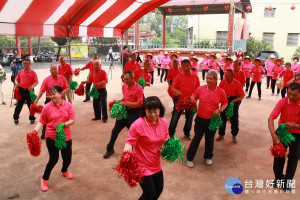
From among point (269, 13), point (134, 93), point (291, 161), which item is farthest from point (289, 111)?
point (269, 13)

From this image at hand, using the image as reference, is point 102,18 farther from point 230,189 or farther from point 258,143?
point 230,189

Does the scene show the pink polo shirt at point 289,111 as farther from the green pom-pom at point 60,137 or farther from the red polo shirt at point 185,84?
the green pom-pom at point 60,137

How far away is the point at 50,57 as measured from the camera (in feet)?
99.1

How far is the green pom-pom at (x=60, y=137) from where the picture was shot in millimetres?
3549

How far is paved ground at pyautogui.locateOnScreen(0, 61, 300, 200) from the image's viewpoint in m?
3.89

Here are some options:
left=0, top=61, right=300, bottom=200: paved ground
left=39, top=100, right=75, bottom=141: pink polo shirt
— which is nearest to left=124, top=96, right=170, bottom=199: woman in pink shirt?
left=0, top=61, right=300, bottom=200: paved ground

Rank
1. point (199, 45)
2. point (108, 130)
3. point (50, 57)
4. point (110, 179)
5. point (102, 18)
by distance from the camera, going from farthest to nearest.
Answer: point (50, 57)
point (199, 45)
point (102, 18)
point (108, 130)
point (110, 179)

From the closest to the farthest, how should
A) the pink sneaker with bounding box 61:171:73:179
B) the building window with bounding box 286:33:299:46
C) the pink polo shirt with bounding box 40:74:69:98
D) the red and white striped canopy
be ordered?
1. the pink sneaker with bounding box 61:171:73:179
2. the pink polo shirt with bounding box 40:74:69:98
3. the red and white striped canopy
4. the building window with bounding box 286:33:299:46

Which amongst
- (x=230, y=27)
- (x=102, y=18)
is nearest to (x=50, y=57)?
(x=230, y=27)

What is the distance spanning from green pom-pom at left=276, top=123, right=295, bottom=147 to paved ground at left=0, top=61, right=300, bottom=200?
86 cm

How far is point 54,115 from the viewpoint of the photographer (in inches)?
144

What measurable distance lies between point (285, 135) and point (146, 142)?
2147mm

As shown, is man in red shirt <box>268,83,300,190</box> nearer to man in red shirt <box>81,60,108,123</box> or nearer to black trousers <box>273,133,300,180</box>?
black trousers <box>273,133,300,180</box>

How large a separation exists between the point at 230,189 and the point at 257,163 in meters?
1.24
